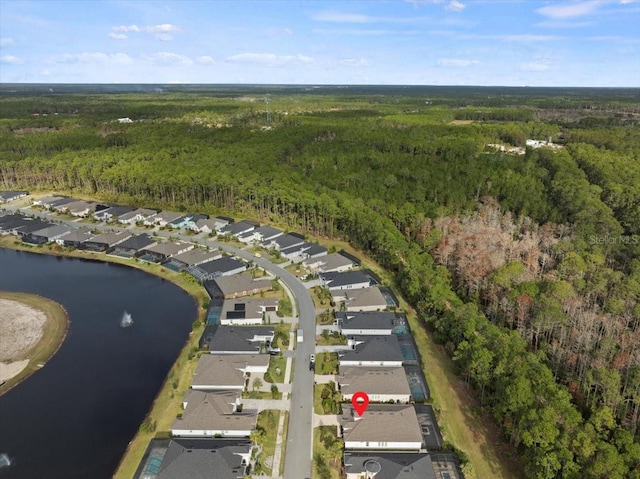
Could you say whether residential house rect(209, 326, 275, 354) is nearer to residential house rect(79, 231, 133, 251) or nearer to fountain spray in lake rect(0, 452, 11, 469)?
fountain spray in lake rect(0, 452, 11, 469)

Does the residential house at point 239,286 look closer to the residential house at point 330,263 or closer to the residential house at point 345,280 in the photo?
the residential house at point 345,280

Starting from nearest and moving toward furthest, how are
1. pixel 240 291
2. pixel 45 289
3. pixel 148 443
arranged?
pixel 148 443 < pixel 240 291 < pixel 45 289

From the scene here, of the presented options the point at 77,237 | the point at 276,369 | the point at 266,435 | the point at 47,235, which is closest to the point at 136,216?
the point at 77,237

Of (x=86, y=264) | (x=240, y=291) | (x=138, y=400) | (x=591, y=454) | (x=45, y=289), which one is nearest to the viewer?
(x=591, y=454)

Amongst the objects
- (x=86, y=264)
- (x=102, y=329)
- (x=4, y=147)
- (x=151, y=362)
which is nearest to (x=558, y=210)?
(x=151, y=362)

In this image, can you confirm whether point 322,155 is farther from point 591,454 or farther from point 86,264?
point 591,454

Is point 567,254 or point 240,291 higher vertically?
point 567,254

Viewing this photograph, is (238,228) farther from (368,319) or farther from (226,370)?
(226,370)
